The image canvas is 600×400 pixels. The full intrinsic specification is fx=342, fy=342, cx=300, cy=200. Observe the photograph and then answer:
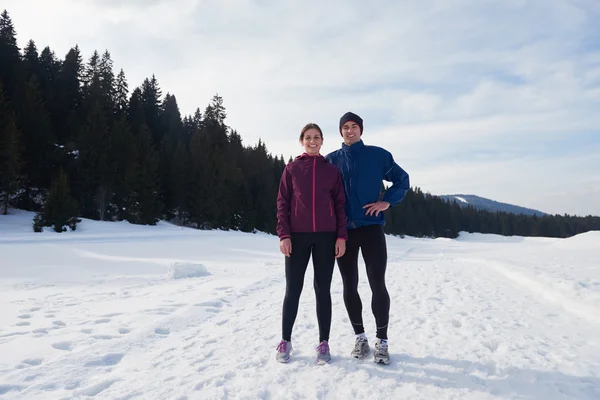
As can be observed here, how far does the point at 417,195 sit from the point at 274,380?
106m

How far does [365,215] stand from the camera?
3.46 meters

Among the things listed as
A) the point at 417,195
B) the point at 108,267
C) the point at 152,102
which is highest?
the point at 152,102

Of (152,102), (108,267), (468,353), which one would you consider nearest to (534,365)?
(468,353)

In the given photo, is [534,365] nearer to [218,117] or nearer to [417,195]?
[218,117]

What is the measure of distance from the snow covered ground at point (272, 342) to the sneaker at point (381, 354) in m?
0.07

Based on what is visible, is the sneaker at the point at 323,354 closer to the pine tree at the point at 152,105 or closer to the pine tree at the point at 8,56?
the pine tree at the point at 8,56

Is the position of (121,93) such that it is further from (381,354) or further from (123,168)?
(381,354)

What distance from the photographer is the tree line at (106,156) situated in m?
29.0

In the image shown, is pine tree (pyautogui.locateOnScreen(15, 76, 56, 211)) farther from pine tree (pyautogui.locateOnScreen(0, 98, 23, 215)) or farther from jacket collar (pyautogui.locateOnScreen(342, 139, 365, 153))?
jacket collar (pyautogui.locateOnScreen(342, 139, 365, 153))

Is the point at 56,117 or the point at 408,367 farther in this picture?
the point at 56,117

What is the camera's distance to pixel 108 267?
10.7 m

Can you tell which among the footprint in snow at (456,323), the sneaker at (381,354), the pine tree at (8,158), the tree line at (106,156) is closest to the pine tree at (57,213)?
the tree line at (106,156)

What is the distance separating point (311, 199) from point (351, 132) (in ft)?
2.90

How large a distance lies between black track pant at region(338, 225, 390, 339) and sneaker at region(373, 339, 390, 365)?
0.17 metres
